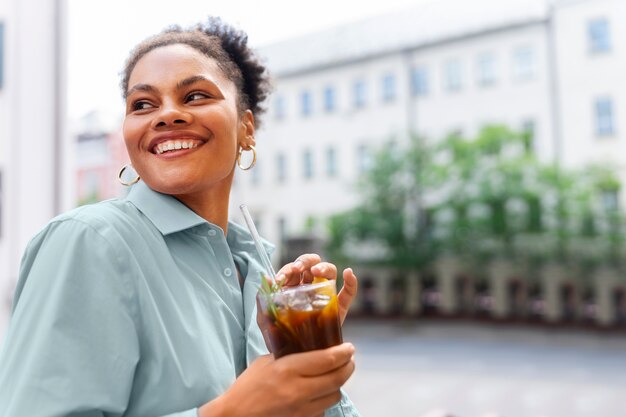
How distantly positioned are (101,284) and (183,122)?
223mm

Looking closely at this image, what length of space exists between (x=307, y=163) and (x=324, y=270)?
16.7 meters

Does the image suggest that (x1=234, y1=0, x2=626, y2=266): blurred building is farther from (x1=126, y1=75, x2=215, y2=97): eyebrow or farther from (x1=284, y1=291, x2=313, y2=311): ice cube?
(x1=284, y1=291, x2=313, y2=311): ice cube

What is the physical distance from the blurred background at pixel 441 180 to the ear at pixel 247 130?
0.17m

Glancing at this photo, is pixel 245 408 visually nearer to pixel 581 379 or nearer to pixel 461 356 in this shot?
pixel 581 379

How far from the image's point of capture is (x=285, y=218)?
58.0 feet

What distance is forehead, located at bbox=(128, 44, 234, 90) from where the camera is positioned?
2.45 feet

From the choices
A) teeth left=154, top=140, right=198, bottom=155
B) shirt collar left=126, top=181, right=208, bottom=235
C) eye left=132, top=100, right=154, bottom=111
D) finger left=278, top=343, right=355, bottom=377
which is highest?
eye left=132, top=100, right=154, bottom=111

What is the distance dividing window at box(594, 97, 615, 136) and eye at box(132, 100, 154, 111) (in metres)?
13.3

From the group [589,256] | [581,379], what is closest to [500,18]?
[589,256]

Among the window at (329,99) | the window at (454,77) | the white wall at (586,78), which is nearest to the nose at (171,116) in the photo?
the white wall at (586,78)

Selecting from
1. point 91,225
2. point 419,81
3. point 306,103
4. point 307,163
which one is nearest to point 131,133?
point 91,225

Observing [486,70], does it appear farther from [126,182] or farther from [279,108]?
[126,182]

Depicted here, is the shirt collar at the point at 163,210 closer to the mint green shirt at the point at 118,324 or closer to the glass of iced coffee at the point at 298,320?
the mint green shirt at the point at 118,324

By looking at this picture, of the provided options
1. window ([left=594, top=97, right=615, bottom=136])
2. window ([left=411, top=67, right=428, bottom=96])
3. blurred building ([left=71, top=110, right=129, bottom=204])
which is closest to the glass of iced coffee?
window ([left=594, top=97, right=615, bottom=136])
